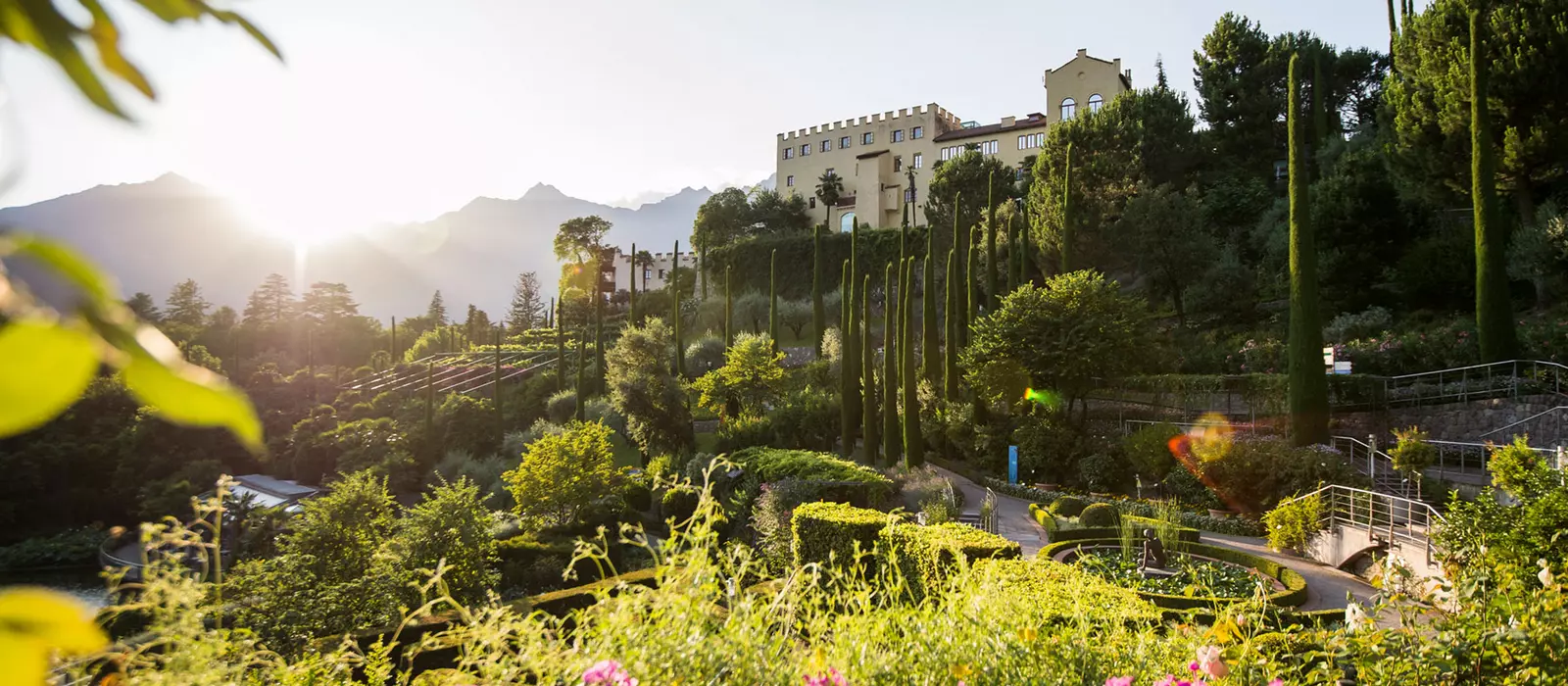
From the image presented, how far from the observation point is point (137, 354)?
0.45 metres

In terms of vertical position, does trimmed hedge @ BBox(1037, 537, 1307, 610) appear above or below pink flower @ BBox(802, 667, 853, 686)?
below

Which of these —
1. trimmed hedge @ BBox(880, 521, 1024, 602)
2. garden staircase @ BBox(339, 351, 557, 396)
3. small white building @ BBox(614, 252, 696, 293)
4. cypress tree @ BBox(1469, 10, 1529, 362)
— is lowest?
trimmed hedge @ BBox(880, 521, 1024, 602)

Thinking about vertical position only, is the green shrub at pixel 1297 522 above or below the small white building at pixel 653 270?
below

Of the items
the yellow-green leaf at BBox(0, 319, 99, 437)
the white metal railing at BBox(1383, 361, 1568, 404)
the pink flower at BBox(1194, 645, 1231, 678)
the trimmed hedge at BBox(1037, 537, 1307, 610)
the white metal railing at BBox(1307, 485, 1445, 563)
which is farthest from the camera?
the white metal railing at BBox(1383, 361, 1568, 404)

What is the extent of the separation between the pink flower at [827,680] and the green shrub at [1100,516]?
13.9 metres

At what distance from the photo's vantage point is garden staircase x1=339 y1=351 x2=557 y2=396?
40.5m

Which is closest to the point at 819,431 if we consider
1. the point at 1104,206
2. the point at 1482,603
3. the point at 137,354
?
the point at 1104,206

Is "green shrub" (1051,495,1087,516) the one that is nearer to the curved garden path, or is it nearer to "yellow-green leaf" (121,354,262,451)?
the curved garden path

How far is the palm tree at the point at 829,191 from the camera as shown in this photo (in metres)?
57.3

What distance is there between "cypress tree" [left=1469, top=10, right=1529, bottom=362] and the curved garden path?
916 cm

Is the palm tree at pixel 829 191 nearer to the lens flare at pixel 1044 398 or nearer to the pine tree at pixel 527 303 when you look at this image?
the pine tree at pixel 527 303

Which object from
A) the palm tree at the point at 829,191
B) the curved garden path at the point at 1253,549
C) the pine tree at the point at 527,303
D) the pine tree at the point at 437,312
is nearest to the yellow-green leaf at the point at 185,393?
the curved garden path at the point at 1253,549

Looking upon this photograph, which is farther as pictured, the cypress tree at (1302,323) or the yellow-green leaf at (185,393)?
the cypress tree at (1302,323)

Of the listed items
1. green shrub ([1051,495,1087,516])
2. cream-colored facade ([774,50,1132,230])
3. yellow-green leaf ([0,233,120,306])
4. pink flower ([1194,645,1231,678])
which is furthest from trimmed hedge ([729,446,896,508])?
cream-colored facade ([774,50,1132,230])
